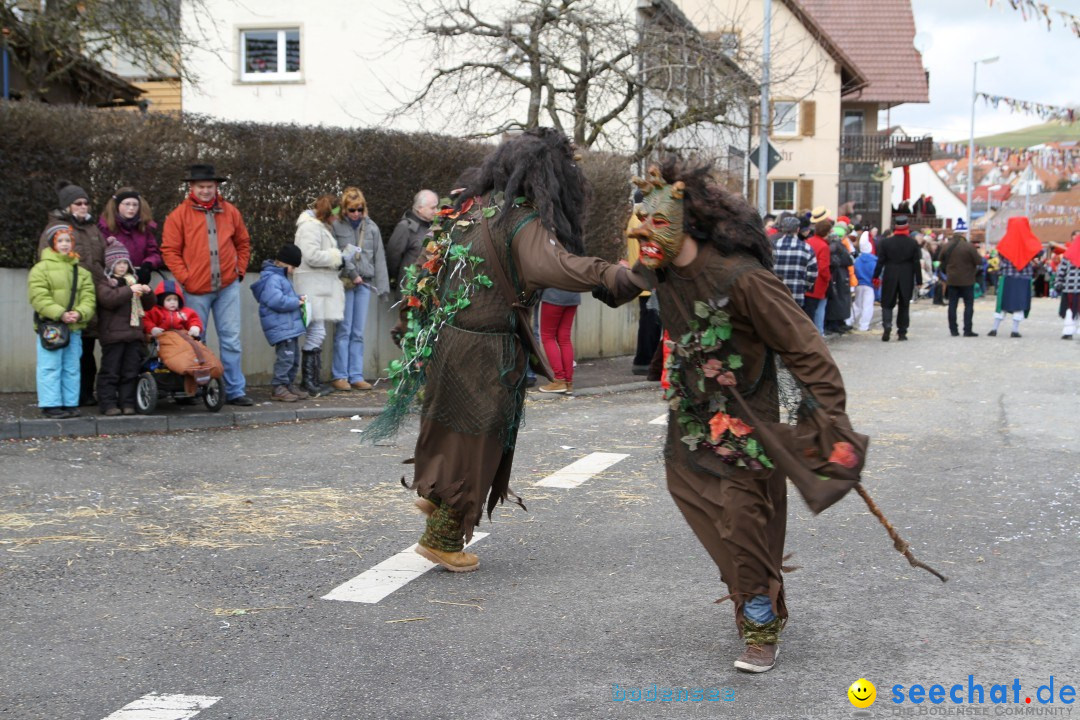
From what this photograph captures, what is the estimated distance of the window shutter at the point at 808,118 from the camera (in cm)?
4322

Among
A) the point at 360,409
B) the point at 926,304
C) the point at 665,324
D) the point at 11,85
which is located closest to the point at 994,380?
the point at 360,409

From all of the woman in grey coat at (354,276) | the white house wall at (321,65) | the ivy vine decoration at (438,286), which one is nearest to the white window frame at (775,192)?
the white house wall at (321,65)

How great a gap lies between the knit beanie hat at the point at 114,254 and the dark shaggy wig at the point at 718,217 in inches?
278

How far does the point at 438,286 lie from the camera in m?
6.05

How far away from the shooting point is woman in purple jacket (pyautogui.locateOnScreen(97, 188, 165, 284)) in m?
10.8

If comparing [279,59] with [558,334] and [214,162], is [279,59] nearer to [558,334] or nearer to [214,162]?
[214,162]

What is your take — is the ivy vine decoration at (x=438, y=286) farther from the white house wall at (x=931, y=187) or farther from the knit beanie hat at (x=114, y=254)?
the white house wall at (x=931, y=187)

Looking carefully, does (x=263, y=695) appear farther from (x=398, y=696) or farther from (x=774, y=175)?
(x=774, y=175)

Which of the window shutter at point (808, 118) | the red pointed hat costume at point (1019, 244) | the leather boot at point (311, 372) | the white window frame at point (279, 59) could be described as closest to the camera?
the leather boot at point (311, 372)

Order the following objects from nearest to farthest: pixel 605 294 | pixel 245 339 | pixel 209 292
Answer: pixel 605 294, pixel 209 292, pixel 245 339

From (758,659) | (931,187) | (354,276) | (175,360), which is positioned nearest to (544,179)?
(758,659)

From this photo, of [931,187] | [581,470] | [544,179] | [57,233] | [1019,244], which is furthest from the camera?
[931,187]

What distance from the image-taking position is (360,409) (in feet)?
37.4

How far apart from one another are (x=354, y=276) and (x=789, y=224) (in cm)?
599
